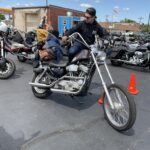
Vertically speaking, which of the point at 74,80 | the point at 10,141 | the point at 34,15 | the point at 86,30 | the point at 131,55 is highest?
the point at 34,15

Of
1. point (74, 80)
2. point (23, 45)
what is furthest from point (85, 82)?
point (23, 45)

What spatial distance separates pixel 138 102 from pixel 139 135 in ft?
4.43

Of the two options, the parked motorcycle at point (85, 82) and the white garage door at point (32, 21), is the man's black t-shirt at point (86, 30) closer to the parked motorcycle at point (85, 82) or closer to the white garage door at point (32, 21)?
the parked motorcycle at point (85, 82)

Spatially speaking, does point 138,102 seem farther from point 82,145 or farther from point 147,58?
point 147,58

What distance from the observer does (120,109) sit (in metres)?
3.11

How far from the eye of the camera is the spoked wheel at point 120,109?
2895 mm

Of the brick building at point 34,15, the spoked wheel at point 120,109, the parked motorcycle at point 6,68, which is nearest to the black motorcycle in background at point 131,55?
the parked motorcycle at point 6,68

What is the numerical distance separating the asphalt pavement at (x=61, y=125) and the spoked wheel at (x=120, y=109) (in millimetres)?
117

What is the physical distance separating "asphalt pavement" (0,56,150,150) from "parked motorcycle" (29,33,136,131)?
188 millimetres

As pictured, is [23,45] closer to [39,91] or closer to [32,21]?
[39,91]

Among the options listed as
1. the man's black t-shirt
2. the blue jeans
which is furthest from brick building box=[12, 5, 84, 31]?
the blue jeans

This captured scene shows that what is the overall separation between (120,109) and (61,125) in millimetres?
868

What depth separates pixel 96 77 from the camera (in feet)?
19.7

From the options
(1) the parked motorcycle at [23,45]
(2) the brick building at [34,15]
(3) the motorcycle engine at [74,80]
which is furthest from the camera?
(2) the brick building at [34,15]
